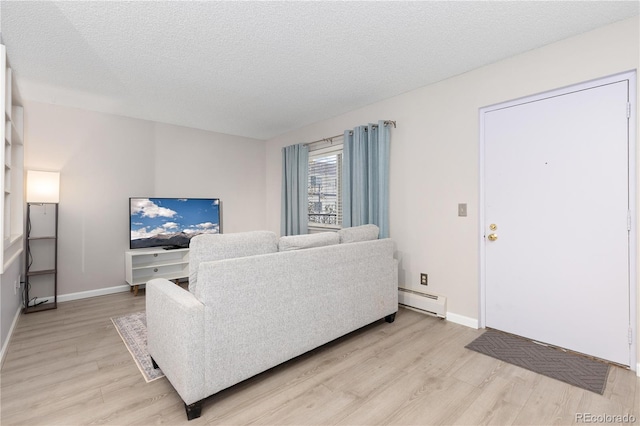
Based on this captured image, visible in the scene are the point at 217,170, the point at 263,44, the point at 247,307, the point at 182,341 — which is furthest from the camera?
the point at 217,170

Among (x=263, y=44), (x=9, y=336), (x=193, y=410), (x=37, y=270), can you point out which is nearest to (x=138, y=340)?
(x=9, y=336)

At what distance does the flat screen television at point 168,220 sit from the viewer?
423cm

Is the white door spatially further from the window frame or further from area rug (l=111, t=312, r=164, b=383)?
area rug (l=111, t=312, r=164, b=383)

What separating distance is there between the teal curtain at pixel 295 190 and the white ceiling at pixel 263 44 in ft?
4.29

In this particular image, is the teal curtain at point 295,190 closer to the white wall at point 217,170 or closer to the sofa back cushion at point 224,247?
the white wall at point 217,170

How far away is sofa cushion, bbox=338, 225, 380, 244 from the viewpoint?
276 centimetres

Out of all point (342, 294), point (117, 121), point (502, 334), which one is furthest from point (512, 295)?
point (117, 121)

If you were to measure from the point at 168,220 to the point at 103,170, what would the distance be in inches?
41.0

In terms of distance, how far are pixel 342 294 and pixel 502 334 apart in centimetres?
155

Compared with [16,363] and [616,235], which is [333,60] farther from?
[16,363]

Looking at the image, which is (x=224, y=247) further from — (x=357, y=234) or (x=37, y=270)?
(x=37, y=270)

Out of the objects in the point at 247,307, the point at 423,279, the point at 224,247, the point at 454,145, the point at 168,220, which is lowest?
the point at 423,279

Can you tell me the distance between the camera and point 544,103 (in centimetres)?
256

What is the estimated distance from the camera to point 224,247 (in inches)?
76.2
